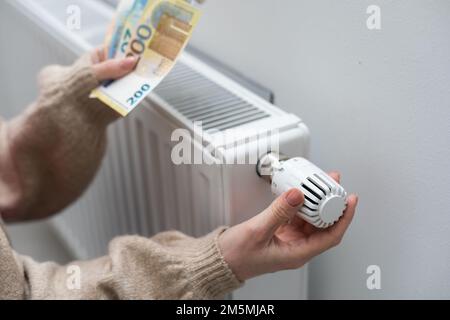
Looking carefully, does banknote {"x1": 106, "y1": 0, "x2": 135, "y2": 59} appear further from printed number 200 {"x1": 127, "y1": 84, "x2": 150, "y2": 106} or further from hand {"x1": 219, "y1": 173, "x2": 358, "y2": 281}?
hand {"x1": 219, "y1": 173, "x2": 358, "y2": 281}

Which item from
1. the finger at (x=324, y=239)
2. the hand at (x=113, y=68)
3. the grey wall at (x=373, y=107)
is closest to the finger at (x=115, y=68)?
the hand at (x=113, y=68)

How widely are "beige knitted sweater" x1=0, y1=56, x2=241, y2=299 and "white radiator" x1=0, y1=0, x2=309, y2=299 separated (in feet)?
0.17

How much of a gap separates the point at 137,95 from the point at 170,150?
0.10 metres

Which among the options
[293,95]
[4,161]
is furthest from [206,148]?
[4,161]

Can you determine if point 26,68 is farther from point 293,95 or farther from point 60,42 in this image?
point 293,95

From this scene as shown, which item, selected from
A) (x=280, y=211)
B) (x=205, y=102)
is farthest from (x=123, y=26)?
(x=280, y=211)

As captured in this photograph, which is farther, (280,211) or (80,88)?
(80,88)

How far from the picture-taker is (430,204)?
0.50 m

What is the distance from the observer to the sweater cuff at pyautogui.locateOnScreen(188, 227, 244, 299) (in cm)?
52

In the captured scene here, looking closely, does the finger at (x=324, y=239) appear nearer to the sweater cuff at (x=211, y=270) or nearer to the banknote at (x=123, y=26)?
the sweater cuff at (x=211, y=270)

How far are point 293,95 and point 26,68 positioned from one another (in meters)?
0.65

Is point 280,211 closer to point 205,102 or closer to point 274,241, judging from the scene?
point 274,241

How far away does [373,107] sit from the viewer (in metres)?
0.53
